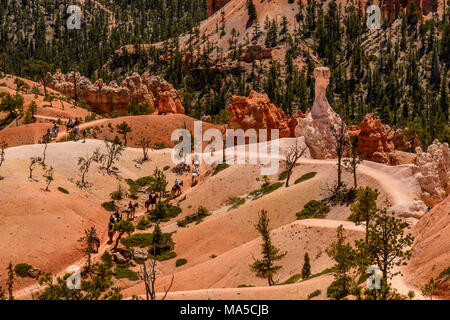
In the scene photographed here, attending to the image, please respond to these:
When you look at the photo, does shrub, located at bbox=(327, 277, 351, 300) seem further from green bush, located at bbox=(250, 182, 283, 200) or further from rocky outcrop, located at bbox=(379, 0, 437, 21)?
rocky outcrop, located at bbox=(379, 0, 437, 21)

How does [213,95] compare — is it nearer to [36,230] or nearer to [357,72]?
[357,72]

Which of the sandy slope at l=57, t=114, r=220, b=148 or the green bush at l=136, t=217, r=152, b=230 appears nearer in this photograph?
the green bush at l=136, t=217, r=152, b=230

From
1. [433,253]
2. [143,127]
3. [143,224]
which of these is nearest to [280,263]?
[433,253]

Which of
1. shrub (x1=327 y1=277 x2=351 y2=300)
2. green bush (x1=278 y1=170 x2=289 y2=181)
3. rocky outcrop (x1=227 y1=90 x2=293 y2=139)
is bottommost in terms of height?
shrub (x1=327 y1=277 x2=351 y2=300)

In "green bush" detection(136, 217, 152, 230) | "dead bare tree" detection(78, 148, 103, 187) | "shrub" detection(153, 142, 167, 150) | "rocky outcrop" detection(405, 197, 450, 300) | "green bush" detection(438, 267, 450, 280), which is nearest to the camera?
"green bush" detection(438, 267, 450, 280)

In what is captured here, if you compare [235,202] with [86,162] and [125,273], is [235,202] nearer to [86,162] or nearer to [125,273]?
[125,273]

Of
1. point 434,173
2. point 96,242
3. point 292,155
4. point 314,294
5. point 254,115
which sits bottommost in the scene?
point 96,242

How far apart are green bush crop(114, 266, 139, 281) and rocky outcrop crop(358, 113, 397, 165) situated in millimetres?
39693

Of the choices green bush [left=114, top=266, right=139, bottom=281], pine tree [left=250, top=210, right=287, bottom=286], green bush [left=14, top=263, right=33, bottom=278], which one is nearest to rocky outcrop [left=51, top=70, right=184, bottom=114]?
green bush [left=114, top=266, right=139, bottom=281]

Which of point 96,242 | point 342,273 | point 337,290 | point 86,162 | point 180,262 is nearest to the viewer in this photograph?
point 337,290

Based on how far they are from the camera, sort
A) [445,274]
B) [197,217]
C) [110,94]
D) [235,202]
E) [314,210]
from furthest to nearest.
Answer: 1. [110,94]
2. [235,202]
3. [197,217]
4. [314,210]
5. [445,274]

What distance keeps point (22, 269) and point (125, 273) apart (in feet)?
31.8

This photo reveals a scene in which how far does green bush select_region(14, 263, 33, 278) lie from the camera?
4909cm

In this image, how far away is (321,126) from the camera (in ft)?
246
